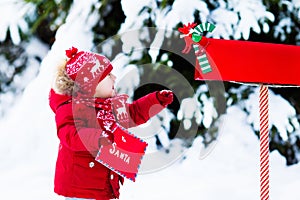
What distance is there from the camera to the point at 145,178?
140 inches

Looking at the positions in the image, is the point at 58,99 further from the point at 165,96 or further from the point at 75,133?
the point at 165,96

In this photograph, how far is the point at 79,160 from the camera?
1.99 metres

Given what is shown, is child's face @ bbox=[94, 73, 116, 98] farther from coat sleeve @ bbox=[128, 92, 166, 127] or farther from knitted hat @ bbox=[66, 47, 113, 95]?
coat sleeve @ bbox=[128, 92, 166, 127]

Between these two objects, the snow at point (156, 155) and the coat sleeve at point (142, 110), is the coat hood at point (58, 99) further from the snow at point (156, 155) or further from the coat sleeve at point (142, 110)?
the snow at point (156, 155)

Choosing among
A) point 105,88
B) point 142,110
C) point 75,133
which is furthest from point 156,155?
point 75,133

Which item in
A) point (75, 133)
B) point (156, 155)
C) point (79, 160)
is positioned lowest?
point (156, 155)

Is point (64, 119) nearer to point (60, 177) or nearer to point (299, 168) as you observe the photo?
point (60, 177)

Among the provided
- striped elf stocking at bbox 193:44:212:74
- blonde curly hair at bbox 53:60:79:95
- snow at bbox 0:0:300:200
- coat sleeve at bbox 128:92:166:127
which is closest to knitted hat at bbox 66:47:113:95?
blonde curly hair at bbox 53:60:79:95

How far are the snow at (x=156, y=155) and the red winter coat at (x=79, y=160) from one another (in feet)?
2.60

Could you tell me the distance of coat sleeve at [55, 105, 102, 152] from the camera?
1.88 m

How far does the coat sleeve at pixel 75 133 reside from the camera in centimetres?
188

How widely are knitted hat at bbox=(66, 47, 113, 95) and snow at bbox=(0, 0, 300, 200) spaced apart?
91 cm

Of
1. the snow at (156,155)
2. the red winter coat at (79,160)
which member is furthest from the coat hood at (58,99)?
the snow at (156,155)

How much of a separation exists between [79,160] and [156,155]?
1397 millimetres
